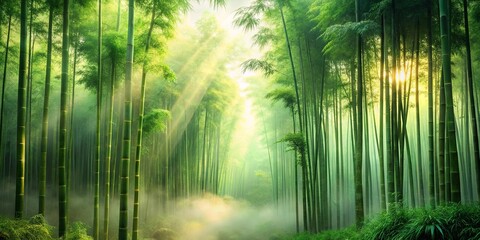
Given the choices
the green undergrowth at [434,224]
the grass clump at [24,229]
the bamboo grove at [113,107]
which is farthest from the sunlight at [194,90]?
the green undergrowth at [434,224]

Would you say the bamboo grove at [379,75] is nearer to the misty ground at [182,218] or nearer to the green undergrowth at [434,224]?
the green undergrowth at [434,224]

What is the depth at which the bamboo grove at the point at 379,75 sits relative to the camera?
16.5ft

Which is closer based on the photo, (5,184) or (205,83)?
(205,83)

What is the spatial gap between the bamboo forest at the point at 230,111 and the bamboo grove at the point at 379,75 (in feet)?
0.13

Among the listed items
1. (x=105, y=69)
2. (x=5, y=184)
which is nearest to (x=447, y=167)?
(x=105, y=69)

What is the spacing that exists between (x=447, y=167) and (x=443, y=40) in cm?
198

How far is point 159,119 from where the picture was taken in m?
8.28

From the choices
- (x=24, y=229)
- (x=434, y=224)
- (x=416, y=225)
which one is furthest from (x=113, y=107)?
(x=434, y=224)

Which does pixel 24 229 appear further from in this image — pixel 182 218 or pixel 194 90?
pixel 182 218

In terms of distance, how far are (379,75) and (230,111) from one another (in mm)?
8284

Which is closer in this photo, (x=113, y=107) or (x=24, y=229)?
(x=24, y=229)

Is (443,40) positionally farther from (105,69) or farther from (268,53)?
(105,69)

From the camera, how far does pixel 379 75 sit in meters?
8.03

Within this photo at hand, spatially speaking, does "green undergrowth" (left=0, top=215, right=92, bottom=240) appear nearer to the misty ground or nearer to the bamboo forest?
the bamboo forest
